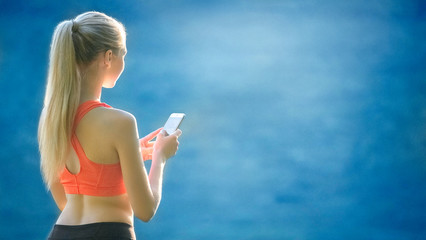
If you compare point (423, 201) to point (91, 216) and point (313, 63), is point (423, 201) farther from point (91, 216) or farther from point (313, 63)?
point (91, 216)

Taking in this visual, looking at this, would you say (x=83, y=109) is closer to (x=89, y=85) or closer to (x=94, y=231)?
(x=89, y=85)

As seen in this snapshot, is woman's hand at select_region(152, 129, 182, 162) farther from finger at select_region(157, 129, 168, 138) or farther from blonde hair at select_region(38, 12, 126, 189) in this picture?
blonde hair at select_region(38, 12, 126, 189)

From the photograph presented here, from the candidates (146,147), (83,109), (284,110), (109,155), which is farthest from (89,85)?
(284,110)

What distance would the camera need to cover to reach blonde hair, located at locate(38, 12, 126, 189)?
1.17m

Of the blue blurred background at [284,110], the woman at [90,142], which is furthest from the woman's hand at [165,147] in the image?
the blue blurred background at [284,110]

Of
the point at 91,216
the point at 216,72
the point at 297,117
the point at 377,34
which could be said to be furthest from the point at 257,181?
the point at 91,216

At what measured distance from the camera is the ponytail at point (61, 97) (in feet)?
3.84

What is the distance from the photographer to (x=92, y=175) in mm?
1163

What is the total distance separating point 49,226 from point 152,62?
1408 millimetres

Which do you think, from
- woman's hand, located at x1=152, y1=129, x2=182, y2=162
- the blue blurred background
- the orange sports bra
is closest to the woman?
the orange sports bra

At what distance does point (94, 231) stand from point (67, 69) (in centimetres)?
33

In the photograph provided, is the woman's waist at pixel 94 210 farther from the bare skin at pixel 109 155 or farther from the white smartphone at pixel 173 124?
the white smartphone at pixel 173 124

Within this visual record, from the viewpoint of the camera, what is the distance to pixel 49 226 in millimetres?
4141

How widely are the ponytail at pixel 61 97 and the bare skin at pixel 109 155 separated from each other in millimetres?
24
